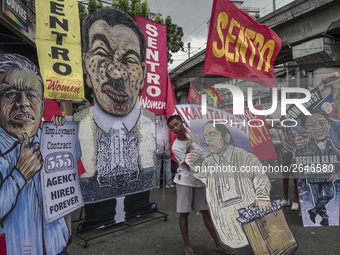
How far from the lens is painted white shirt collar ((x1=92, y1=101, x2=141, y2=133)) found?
403cm

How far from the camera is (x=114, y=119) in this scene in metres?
4.20

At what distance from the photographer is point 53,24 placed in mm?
3361

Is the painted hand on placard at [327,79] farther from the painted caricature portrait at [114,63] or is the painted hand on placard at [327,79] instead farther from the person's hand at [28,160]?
the person's hand at [28,160]

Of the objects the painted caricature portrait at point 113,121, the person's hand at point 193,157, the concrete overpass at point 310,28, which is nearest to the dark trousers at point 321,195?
the person's hand at point 193,157

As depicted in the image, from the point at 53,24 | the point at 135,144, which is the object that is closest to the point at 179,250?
the point at 135,144

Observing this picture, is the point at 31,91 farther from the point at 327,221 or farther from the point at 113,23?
the point at 327,221

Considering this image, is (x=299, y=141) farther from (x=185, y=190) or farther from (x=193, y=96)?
(x=193, y=96)

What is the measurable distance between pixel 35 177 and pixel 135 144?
2115mm

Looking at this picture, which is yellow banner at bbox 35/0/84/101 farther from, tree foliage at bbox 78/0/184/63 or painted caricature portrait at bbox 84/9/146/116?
tree foliage at bbox 78/0/184/63

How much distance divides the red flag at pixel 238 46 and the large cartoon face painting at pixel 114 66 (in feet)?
4.69

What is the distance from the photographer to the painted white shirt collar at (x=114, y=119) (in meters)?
4.03

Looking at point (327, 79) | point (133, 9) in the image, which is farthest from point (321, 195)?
point (133, 9)

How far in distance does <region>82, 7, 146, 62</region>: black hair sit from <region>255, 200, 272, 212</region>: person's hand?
113 inches

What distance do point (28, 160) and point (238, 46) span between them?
2742 mm
